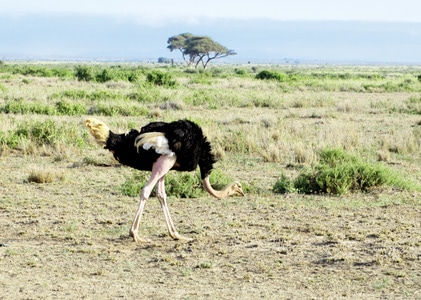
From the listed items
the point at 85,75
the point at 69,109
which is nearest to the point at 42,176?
the point at 69,109

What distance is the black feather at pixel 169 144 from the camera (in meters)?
7.61

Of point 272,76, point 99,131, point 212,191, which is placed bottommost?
point 272,76

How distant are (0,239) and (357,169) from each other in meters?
5.62

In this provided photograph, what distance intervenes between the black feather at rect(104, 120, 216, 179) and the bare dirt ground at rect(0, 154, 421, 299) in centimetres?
88

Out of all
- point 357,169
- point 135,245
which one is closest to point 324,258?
point 135,245

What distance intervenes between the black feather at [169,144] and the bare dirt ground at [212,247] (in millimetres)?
882

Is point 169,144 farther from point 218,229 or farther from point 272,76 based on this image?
point 272,76

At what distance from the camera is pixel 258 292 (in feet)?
20.6

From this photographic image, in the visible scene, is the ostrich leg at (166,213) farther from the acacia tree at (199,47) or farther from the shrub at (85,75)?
the acacia tree at (199,47)

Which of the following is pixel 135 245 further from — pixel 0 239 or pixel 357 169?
pixel 357 169

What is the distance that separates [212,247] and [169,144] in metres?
1.18

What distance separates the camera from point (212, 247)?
7.84 metres

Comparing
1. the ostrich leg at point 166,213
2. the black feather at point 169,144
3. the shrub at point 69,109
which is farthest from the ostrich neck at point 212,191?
the shrub at point 69,109

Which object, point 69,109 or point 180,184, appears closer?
point 180,184
